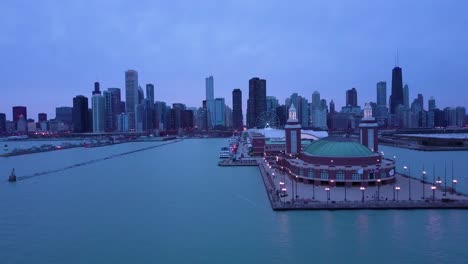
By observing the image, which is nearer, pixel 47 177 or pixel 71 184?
pixel 71 184

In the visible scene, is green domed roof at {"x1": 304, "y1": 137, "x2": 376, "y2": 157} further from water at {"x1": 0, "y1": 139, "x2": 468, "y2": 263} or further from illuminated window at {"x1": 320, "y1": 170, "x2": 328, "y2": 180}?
water at {"x1": 0, "y1": 139, "x2": 468, "y2": 263}

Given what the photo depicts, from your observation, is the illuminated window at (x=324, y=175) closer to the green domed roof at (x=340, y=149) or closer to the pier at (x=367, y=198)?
the pier at (x=367, y=198)

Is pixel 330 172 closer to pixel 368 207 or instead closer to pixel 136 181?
pixel 368 207

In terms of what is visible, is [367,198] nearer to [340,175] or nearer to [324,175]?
[340,175]

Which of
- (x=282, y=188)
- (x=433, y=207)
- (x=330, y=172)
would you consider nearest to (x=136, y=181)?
(x=282, y=188)

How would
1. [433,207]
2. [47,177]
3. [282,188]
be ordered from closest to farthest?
1. [433,207]
2. [282,188]
3. [47,177]

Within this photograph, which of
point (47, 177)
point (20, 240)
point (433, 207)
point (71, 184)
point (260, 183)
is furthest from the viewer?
point (47, 177)

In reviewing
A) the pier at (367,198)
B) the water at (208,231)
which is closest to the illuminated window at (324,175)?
the pier at (367,198)
